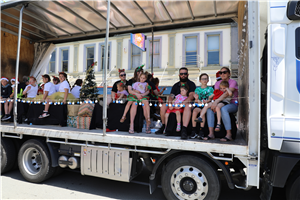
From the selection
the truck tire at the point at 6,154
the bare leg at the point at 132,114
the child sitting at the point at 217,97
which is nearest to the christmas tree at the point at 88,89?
the bare leg at the point at 132,114

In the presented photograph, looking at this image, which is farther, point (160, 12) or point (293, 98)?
point (160, 12)

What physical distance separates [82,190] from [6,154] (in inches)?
86.1

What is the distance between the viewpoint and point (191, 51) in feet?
Result: 42.1

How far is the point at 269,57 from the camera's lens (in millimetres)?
2652

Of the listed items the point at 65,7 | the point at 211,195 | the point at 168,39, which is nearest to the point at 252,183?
the point at 211,195

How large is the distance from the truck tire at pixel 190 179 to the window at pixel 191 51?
10062 mm

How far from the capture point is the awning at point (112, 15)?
208 inches

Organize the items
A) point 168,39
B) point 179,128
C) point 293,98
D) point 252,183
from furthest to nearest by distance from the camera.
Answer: point 168,39
point 179,128
point 252,183
point 293,98

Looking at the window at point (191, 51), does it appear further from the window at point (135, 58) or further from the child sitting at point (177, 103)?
the child sitting at point (177, 103)

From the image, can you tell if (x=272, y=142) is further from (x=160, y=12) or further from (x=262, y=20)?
(x=160, y=12)

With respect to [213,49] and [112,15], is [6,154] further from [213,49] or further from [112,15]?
[213,49]

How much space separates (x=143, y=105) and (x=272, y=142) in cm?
246

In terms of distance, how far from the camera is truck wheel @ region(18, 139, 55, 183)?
4.37 metres

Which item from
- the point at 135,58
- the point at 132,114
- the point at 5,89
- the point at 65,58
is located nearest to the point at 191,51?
the point at 135,58
